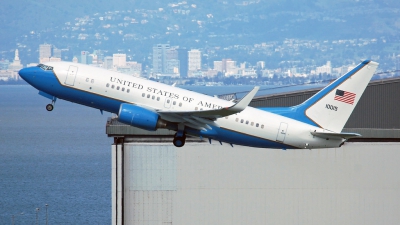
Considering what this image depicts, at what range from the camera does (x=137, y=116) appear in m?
51.3

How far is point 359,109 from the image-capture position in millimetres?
70000

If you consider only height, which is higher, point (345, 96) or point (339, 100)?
point (345, 96)

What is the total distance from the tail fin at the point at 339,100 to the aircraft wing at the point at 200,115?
6850 mm

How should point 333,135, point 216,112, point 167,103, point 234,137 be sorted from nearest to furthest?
1. point 216,112
2. point 333,135
3. point 167,103
4. point 234,137

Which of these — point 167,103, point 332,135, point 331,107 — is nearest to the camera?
point 332,135

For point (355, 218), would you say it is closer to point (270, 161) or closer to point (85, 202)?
point (270, 161)

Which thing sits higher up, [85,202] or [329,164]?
[329,164]

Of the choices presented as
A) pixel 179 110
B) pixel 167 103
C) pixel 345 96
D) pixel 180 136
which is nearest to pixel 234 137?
pixel 180 136

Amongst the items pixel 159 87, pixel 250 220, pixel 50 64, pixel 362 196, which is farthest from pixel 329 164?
pixel 50 64

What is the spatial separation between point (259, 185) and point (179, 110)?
14.0m

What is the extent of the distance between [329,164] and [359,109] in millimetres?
7921

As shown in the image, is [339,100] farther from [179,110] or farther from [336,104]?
[179,110]

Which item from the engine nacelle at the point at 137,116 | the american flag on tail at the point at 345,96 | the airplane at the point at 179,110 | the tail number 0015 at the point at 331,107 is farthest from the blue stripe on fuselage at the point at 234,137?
the american flag on tail at the point at 345,96

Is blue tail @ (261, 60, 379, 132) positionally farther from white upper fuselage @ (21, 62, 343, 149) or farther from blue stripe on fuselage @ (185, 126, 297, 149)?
blue stripe on fuselage @ (185, 126, 297, 149)
